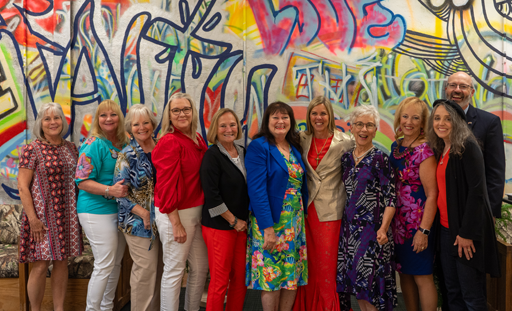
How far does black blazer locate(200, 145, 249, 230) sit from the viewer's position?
245 cm

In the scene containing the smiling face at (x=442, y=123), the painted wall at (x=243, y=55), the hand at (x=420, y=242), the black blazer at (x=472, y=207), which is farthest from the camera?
the painted wall at (x=243, y=55)

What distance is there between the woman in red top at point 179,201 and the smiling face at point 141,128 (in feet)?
0.71

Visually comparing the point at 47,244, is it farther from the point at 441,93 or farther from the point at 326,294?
the point at 441,93

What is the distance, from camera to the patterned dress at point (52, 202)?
8.98ft

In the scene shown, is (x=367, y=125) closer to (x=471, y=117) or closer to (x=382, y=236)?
(x=382, y=236)

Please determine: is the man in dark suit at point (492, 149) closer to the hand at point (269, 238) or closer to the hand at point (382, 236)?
the hand at point (382, 236)

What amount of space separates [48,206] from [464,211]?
3.08 meters

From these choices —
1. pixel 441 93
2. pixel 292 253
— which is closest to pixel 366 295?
pixel 292 253

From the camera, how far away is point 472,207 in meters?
2.20

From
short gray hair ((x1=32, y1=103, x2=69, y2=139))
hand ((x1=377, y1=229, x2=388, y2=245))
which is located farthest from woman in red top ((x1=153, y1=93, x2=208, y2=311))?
hand ((x1=377, y1=229, x2=388, y2=245))

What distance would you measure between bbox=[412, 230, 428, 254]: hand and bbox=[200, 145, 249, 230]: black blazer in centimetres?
123

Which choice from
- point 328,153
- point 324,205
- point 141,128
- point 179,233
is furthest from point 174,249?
point 328,153

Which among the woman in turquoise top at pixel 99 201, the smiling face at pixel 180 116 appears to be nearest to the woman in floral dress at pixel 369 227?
the smiling face at pixel 180 116

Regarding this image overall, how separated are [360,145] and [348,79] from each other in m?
1.46
